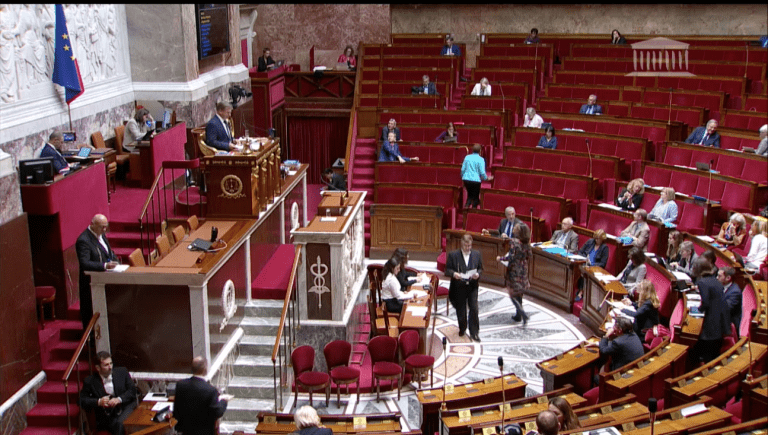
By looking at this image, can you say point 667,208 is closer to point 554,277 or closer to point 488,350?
point 554,277

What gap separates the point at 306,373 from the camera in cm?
633

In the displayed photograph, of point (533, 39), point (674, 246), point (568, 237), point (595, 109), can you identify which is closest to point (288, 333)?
point (568, 237)

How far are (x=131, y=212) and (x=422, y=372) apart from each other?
3.42m

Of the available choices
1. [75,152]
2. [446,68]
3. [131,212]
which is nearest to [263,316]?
[131,212]

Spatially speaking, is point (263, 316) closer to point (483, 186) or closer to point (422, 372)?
point (422, 372)

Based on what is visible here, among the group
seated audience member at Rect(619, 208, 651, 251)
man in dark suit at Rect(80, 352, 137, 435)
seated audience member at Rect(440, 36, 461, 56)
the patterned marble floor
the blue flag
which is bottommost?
the patterned marble floor

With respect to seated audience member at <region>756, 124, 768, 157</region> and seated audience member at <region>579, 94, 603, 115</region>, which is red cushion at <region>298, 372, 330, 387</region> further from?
seated audience member at <region>579, 94, 603, 115</region>

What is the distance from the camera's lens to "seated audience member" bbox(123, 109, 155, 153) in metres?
9.30

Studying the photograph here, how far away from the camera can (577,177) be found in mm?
10031

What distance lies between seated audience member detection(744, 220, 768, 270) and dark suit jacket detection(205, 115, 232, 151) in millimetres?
5161

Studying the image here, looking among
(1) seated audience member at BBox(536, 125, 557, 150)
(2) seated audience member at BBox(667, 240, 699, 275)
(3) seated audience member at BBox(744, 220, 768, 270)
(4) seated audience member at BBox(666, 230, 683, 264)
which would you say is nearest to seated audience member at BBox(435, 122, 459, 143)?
(1) seated audience member at BBox(536, 125, 557, 150)

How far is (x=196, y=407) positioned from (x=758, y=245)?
5638 millimetres

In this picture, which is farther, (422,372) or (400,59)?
(400,59)

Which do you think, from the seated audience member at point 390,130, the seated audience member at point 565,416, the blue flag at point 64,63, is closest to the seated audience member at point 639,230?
the seated audience member at point 565,416
